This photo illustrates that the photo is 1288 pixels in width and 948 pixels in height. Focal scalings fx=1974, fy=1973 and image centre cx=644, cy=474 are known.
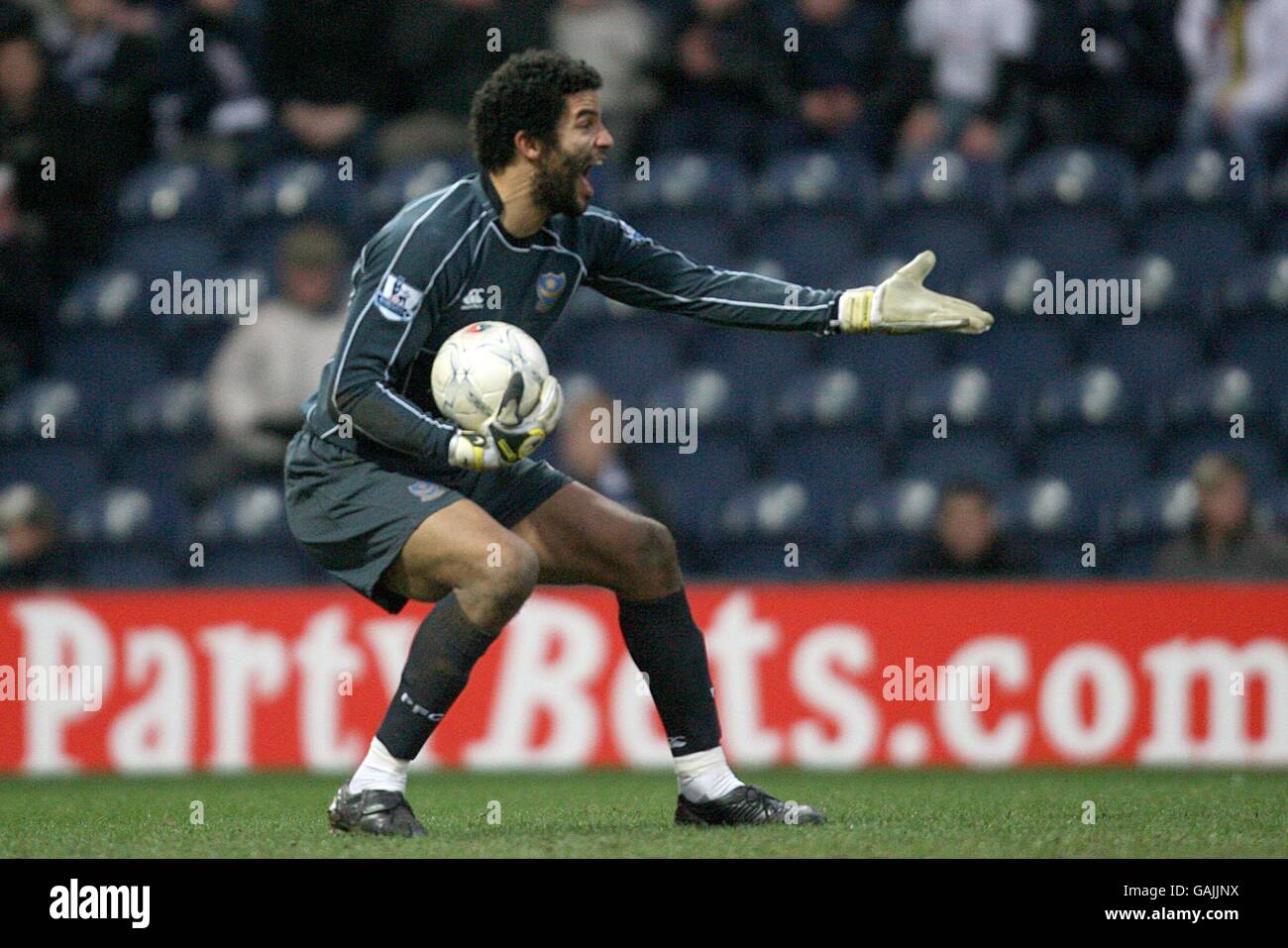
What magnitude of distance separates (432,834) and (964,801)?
1744 mm

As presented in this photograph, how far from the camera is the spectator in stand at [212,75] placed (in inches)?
389

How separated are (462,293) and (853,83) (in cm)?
543

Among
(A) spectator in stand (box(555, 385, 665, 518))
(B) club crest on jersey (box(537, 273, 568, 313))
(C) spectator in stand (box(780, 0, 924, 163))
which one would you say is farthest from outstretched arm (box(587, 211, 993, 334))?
(C) spectator in stand (box(780, 0, 924, 163))

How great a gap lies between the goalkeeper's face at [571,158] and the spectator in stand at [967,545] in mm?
3586

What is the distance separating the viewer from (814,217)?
31.2 ft

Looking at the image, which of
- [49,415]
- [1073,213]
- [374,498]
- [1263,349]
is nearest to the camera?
[374,498]

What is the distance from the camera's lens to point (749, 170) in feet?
32.3

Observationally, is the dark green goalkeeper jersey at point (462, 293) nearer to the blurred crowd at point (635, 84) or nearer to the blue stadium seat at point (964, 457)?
the blue stadium seat at point (964, 457)

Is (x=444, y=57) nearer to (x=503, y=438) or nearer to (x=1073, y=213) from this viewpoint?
(x=1073, y=213)

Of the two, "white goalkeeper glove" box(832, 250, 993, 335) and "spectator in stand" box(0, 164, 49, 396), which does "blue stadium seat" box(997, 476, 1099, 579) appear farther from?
"spectator in stand" box(0, 164, 49, 396)

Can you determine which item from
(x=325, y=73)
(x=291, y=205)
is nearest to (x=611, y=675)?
(x=291, y=205)

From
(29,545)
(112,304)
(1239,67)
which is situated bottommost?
(29,545)

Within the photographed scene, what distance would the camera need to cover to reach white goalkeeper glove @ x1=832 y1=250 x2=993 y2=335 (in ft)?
16.4

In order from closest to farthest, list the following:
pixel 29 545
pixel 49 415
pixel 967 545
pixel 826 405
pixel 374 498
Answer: pixel 374 498
pixel 967 545
pixel 29 545
pixel 826 405
pixel 49 415
